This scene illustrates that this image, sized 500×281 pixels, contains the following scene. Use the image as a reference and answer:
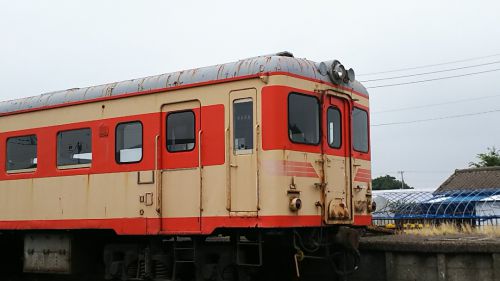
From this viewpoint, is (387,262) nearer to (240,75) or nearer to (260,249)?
(260,249)

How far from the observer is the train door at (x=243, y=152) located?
9531 millimetres

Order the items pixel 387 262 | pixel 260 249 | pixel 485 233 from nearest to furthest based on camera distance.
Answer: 1. pixel 260 249
2. pixel 387 262
3. pixel 485 233

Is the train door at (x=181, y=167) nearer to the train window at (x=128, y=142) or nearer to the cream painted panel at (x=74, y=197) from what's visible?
the cream painted panel at (x=74, y=197)

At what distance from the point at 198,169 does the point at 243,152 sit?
2.90 ft

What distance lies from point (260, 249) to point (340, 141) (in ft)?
8.06

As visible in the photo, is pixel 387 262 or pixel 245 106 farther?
pixel 387 262

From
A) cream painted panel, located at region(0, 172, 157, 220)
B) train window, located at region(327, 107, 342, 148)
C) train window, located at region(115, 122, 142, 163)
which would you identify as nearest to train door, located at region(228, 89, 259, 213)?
train window, located at region(327, 107, 342, 148)

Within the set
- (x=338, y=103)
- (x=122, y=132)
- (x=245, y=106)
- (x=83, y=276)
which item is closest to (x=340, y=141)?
(x=338, y=103)

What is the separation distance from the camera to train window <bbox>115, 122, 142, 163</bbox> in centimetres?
1095

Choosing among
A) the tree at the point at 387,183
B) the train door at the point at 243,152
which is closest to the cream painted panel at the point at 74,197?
the train door at the point at 243,152

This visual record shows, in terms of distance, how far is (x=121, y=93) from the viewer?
1141cm

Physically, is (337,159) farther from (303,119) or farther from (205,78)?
(205,78)

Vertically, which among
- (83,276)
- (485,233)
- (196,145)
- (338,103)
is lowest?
(83,276)

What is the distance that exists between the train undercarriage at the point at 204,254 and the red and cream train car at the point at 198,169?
0.03 meters
